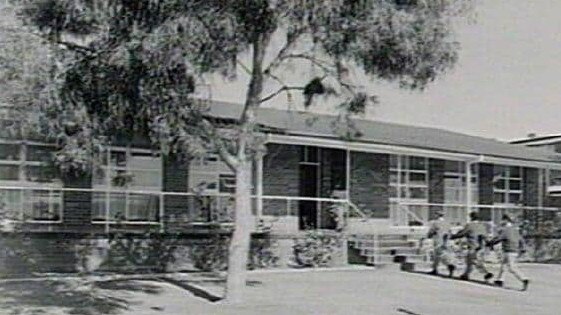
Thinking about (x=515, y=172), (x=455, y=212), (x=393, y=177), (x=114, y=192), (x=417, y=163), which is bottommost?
(x=455, y=212)

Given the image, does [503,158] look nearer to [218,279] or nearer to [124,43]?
[218,279]

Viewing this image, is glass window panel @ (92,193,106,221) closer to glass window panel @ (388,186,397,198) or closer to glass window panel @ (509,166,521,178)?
glass window panel @ (388,186,397,198)

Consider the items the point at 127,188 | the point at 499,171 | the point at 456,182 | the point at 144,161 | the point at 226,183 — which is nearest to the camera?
the point at 127,188

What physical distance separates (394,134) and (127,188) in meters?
10.9

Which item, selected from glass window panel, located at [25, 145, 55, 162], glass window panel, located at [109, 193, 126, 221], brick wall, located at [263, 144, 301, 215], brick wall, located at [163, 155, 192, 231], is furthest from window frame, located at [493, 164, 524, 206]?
glass window panel, located at [25, 145, 55, 162]

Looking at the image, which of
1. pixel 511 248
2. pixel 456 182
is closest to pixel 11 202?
pixel 511 248

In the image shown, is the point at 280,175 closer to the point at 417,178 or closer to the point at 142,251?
the point at 417,178

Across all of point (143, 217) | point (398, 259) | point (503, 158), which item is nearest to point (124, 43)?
point (143, 217)

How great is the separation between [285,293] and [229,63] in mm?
4965

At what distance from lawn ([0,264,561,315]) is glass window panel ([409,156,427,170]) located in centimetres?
803

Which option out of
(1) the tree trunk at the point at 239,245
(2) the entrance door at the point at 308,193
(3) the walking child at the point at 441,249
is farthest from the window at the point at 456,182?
(1) the tree trunk at the point at 239,245

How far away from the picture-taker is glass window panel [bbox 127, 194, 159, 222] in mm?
21438

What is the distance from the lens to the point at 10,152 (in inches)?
762

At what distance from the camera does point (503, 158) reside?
29.5m
